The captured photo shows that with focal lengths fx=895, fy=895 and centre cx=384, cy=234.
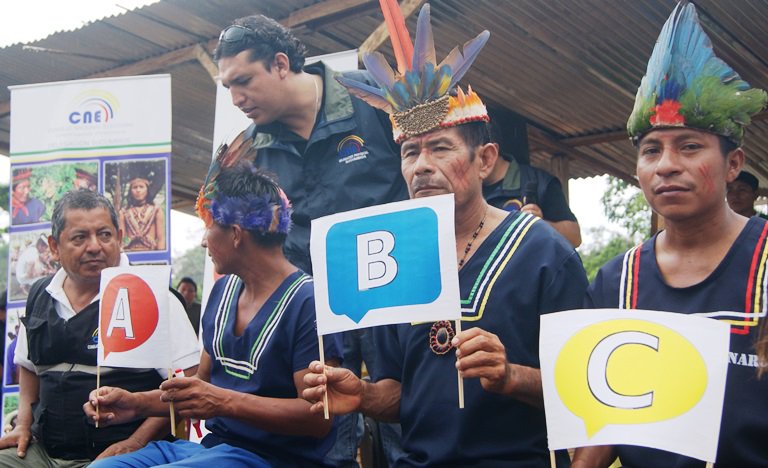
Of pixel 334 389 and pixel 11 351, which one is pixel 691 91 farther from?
pixel 11 351

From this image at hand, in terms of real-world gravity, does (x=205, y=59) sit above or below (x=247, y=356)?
above

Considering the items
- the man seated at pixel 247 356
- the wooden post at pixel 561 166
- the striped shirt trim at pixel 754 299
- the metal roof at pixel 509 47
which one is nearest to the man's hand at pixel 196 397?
the man seated at pixel 247 356

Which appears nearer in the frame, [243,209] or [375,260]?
[375,260]

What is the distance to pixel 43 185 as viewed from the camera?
20.1 feet

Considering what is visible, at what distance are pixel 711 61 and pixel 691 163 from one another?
1.04ft

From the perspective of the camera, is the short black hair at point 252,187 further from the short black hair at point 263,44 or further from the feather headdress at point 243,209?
the short black hair at point 263,44

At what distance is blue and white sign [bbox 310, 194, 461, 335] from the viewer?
2648 millimetres

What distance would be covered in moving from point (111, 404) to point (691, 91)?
2.43 metres

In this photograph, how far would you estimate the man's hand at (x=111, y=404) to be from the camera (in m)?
3.49

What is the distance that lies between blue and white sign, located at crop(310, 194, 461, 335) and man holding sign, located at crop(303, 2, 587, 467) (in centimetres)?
4

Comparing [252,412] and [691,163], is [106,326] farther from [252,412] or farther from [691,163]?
[691,163]

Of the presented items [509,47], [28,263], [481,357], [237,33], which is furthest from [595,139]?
[481,357]

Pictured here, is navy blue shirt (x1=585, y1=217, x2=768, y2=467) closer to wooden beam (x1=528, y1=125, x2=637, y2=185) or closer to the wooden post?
wooden beam (x1=528, y1=125, x2=637, y2=185)

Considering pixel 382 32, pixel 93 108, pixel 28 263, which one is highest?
pixel 382 32
